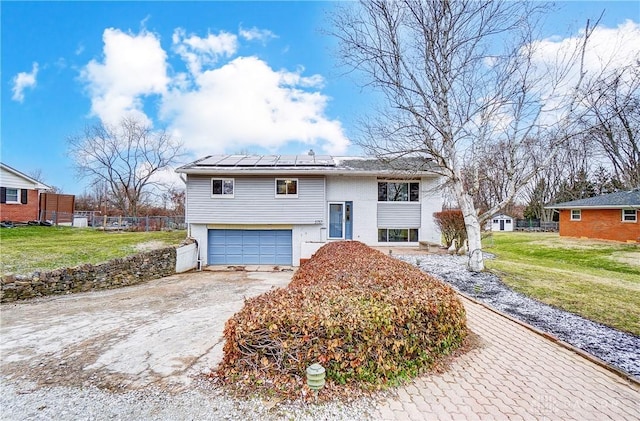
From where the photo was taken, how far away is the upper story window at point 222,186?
14906 millimetres

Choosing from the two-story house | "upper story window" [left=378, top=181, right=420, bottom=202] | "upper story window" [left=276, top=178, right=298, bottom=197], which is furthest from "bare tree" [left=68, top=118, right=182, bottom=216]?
"upper story window" [left=378, top=181, right=420, bottom=202]

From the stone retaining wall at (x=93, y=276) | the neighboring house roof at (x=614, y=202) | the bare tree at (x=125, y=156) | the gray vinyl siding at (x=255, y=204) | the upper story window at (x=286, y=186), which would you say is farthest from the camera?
the bare tree at (x=125, y=156)

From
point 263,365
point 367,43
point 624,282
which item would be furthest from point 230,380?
point 624,282

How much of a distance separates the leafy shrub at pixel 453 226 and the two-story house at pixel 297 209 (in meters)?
1.55

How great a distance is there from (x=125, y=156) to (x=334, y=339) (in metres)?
30.6

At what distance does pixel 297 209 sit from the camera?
14.9m

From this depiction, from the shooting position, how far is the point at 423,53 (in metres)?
8.84

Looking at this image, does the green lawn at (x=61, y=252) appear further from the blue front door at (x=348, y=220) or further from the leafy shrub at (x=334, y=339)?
the leafy shrub at (x=334, y=339)

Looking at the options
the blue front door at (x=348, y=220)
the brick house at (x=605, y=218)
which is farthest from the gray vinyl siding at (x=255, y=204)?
the brick house at (x=605, y=218)

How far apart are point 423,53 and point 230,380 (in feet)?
→ 30.8

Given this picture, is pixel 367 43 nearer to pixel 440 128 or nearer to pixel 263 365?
pixel 440 128

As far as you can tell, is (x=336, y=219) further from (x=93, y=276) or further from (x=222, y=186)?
(x=93, y=276)

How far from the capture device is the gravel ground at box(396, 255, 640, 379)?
408 centimetres

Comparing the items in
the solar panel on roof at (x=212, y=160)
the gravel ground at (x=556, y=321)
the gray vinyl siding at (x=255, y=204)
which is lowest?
the gravel ground at (x=556, y=321)
